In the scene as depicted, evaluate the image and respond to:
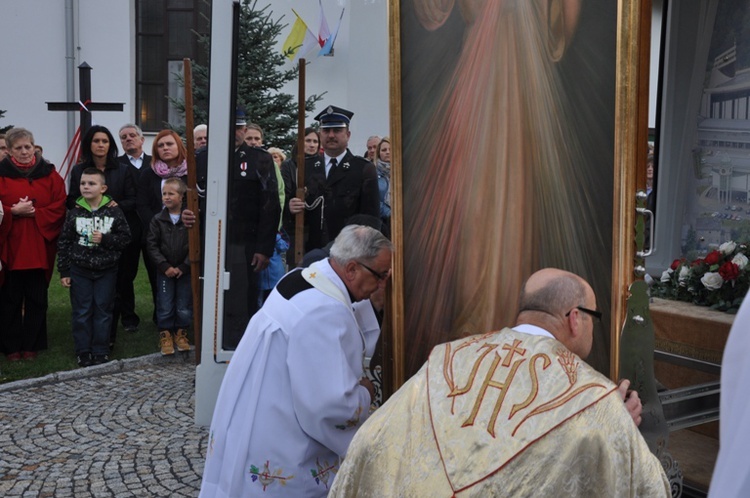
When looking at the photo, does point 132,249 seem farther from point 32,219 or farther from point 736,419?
point 736,419

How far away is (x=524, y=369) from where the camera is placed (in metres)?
2.81

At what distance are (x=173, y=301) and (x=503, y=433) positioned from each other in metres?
6.39

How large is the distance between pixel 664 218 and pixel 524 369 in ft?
14.7

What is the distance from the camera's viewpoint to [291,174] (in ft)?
18.4

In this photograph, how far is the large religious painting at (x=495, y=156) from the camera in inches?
140

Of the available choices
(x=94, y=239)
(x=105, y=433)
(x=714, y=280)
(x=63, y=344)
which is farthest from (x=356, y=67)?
(x=63, y=344)

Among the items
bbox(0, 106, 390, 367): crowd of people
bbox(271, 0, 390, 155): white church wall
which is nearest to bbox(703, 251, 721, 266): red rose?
bbox(271, 0, 390, 155): white church wall

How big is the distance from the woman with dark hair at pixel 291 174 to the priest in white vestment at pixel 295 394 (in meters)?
1.43

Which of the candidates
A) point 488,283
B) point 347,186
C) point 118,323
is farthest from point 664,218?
point 118,323

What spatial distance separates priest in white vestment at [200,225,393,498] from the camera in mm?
3756

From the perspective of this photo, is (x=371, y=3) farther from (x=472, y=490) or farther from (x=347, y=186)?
(x=472, y=490)

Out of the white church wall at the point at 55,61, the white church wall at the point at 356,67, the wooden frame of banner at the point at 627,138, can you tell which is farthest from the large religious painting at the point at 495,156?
the white church wall at the point at 55,61

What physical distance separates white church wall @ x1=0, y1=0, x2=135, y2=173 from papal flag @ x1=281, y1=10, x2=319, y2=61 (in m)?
13.2

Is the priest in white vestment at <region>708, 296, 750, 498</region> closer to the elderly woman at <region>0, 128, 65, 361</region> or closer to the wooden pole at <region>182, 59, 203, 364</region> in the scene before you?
the wooden pole at <region>182, 59, 203, 364</region>
